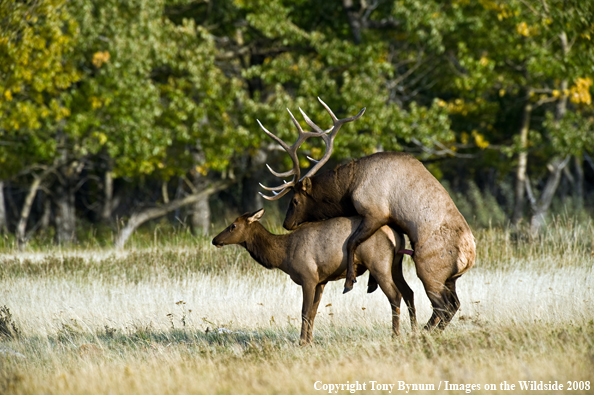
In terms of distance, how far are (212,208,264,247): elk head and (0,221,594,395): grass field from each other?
3.47ft

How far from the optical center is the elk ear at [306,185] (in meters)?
7.12

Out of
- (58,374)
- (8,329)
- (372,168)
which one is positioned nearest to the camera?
(58,374)

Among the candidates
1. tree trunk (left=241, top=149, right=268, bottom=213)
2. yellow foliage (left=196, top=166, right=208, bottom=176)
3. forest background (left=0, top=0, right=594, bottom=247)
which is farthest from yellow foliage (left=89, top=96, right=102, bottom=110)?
tree trunk (left=241, top=149, right=268, bottom=213)

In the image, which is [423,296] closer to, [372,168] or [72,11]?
[372,168]

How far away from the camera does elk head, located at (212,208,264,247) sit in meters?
7.18

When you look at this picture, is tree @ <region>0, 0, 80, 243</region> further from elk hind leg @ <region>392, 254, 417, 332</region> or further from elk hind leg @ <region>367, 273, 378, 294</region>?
elk hind leg @ <region>392, 254, 417, 332</region>

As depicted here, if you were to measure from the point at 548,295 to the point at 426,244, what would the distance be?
3.11 m

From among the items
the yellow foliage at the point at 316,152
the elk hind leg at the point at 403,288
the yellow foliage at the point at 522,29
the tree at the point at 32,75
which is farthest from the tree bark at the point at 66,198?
the elk hind leg at the point at 403,288

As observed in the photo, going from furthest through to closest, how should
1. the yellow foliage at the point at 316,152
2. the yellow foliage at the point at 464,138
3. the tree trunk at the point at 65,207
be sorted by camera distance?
the tree trunk at the point at 65,207, the yellow foliage at the point at 464,138, the yellow foliage at the point at 316,152

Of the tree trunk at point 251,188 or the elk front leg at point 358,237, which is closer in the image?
the elk front leg at point 358,237

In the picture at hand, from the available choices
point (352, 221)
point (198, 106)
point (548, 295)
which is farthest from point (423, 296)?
point (198, 106)

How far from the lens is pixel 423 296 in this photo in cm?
961

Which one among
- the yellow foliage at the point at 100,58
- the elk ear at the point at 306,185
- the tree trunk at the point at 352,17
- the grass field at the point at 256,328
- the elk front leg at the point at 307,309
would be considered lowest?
the grass field at the point at 256,328

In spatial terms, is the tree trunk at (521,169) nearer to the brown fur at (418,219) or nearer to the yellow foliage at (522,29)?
the yellow foliage at (522,29)
